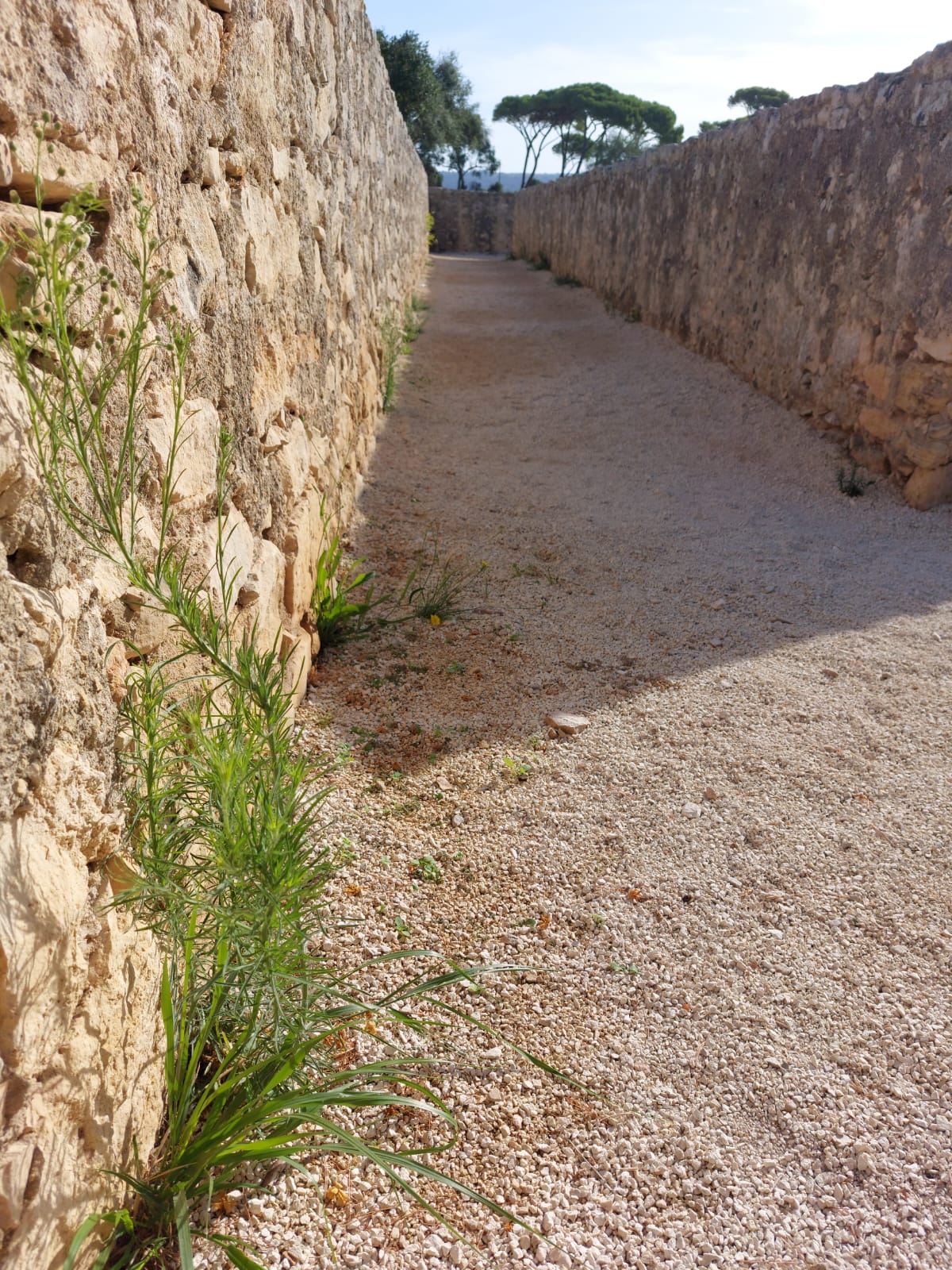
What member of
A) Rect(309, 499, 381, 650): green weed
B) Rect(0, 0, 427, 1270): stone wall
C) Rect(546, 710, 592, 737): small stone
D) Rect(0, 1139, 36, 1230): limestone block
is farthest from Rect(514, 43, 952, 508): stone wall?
Rect(0, 1139, 36, 1230): limestone block

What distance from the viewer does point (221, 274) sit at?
174 cm

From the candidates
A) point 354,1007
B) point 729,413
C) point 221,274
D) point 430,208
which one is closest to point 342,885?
point 354,1007

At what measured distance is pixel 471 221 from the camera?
786 inches

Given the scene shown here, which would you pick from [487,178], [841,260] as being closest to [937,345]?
[841,260]

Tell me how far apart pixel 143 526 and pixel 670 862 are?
4.56ft

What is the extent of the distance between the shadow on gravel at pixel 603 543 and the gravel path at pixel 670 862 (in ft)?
0.06

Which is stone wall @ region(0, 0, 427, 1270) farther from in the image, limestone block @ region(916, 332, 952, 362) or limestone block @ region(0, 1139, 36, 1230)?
limestone block @ region(916, 332, 952, 362)

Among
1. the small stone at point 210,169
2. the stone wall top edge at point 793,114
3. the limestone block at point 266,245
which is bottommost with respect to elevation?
the limestone block at point 266,245

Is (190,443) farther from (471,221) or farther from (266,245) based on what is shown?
(471,221)

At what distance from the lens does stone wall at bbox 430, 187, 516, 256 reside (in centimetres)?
1967

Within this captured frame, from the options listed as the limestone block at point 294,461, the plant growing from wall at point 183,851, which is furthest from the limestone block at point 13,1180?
the limestone block at point 294,461

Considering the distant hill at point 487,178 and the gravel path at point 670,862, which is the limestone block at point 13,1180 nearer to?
the gravel path at point 670,862

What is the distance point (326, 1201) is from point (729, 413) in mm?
5074

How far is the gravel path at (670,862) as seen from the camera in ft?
4.38
